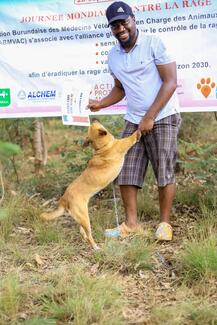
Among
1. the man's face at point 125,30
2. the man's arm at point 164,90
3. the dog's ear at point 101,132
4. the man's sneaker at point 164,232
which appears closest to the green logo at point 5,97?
the dog's ear at point 101,132

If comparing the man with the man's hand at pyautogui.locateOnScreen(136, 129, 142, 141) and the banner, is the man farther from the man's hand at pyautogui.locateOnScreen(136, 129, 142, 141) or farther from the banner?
the banner

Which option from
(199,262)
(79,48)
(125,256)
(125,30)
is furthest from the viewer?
(79,48)

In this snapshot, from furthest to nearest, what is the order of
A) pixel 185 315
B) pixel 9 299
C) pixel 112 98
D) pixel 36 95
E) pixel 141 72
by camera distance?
pixel 36 95, pixel 112 98, pixel 141 72, pixel 9 299, pixel 185 315

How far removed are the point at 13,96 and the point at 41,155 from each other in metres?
1.98

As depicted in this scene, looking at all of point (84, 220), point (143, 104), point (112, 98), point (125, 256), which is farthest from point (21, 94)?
point (125, 256)

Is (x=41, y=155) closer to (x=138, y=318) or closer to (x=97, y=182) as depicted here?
(x=97, y=182)

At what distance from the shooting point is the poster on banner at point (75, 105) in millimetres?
5605

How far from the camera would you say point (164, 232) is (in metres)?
5.17

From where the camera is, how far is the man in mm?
4988

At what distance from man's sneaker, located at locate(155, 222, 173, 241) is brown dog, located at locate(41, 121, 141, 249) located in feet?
1.88

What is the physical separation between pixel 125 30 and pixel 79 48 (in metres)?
1.18

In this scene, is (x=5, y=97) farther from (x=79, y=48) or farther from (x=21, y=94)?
(x=79, y=48)

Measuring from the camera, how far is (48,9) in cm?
611

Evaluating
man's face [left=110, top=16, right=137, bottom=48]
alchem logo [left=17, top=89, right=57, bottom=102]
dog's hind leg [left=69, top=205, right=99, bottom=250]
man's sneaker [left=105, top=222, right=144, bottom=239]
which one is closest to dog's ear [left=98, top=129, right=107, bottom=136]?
dog's hind leg [left=69, top=205, right=99, bottom=250]
